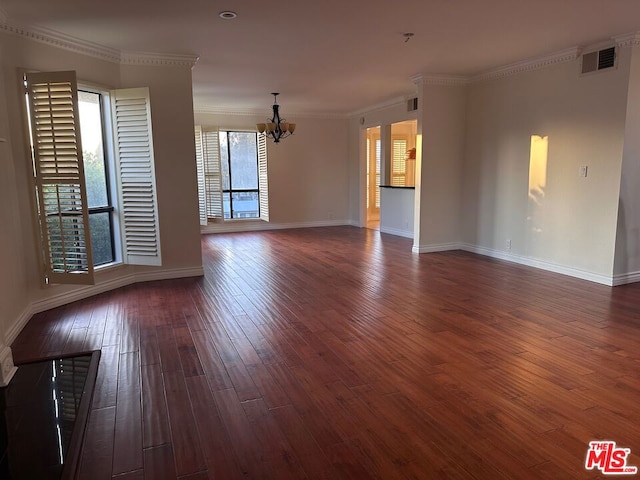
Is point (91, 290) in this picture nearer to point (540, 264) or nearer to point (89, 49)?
point (89, 49)

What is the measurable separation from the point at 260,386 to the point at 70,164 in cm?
281

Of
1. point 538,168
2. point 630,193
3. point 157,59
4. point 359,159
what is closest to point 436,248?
point 538,168

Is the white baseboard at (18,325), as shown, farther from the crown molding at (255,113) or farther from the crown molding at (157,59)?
the crown molding at (255,113)

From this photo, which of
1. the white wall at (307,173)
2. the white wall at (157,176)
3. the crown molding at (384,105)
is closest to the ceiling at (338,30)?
the white wall at (157,176)

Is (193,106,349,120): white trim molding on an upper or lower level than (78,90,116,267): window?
upper

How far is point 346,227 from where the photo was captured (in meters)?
9.74

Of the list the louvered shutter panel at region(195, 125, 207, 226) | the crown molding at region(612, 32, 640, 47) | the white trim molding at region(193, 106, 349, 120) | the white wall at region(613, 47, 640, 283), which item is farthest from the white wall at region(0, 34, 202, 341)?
the white wall at region(613, 47, 640, 283)

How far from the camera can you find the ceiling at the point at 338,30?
3.48 meters

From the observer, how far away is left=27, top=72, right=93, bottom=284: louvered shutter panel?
3.82 metres

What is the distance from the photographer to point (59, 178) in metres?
3.94

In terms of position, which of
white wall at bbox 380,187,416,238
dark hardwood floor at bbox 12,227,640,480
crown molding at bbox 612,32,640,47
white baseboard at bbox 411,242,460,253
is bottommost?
dark hardwood floor at bbox 12,227,640,480

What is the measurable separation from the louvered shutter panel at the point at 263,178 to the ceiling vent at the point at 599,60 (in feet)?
19.7

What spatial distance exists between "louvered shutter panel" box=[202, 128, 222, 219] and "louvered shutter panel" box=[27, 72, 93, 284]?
192 inches

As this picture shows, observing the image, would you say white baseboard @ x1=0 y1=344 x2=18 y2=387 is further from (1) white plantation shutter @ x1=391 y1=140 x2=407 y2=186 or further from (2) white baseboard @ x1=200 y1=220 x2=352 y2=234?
(1) white plantation shutter @ x1=391 y1=140 x2=407 y2=186
